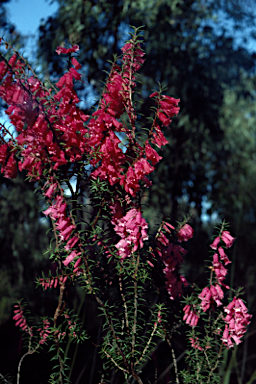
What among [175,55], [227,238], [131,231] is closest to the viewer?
[131,231]

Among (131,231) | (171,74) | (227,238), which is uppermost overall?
(171,74)

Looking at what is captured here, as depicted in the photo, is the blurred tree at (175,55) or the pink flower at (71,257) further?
the blurred tree at (175,55)

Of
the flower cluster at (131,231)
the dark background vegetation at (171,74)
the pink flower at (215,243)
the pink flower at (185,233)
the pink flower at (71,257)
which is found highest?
the dark background vegetation at (171,74)

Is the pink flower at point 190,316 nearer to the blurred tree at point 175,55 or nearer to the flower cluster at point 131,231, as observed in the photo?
the flower cluster at point 131,231

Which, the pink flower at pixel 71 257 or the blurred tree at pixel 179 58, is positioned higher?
the blurred tree at pixel 179 58

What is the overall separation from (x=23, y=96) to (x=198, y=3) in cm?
406

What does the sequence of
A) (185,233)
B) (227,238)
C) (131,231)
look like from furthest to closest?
1. (185,233)
2. (227,238)
3. (131,231)

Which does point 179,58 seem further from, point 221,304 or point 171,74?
point 221,304

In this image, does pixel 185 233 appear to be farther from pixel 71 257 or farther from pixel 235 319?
pixel 71 257

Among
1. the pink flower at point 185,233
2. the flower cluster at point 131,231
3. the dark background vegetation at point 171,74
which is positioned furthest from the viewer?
the dark background vegetation at point 171,74

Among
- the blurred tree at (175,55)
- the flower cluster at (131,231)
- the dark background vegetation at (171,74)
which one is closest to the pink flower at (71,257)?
the flower cluster at (131,231)

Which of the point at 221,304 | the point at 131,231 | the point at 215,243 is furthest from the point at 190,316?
the point at 131,231

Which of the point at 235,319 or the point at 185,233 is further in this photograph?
the point at 185,233

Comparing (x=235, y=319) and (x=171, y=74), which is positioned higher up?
(x=171, y=74)
